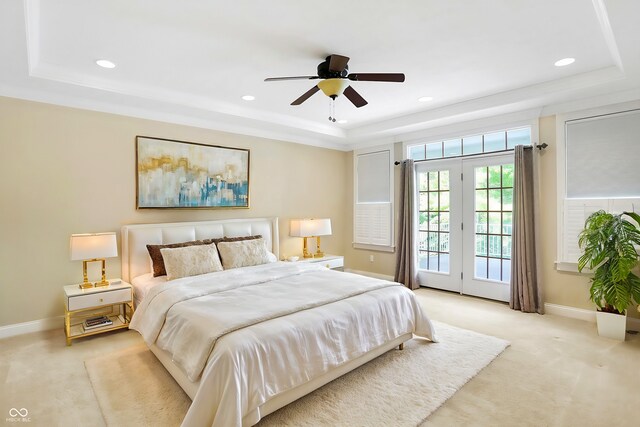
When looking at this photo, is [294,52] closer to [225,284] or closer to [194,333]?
[225,284]

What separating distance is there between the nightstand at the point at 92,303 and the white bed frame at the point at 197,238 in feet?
1.10

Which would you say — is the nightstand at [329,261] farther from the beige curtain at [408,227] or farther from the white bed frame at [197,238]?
the beige curtain at [408,227]

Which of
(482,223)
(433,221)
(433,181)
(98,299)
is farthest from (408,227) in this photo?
(98,299)

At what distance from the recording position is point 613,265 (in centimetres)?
334

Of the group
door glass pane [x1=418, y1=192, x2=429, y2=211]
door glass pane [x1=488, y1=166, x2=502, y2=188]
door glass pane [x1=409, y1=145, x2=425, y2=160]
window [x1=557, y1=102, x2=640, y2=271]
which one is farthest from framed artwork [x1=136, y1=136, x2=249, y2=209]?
window [x1=557, y1=102, x2=640, y2=271]

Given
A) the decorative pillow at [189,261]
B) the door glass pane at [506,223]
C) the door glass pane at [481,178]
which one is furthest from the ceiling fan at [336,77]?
the door glass pane at [506,223]

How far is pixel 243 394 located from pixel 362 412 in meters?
0.83

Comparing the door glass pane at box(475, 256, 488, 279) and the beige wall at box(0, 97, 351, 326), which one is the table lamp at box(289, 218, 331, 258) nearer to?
the beige wall at box(0, 97, 351, 326)

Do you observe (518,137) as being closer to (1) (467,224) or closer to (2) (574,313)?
(1) (467,224)

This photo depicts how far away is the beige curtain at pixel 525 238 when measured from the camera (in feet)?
14.0

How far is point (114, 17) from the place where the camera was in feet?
7.94

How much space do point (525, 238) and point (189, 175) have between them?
4478 millimetres

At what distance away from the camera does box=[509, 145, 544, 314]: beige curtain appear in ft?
14.0

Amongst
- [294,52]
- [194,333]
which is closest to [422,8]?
[294,52]
